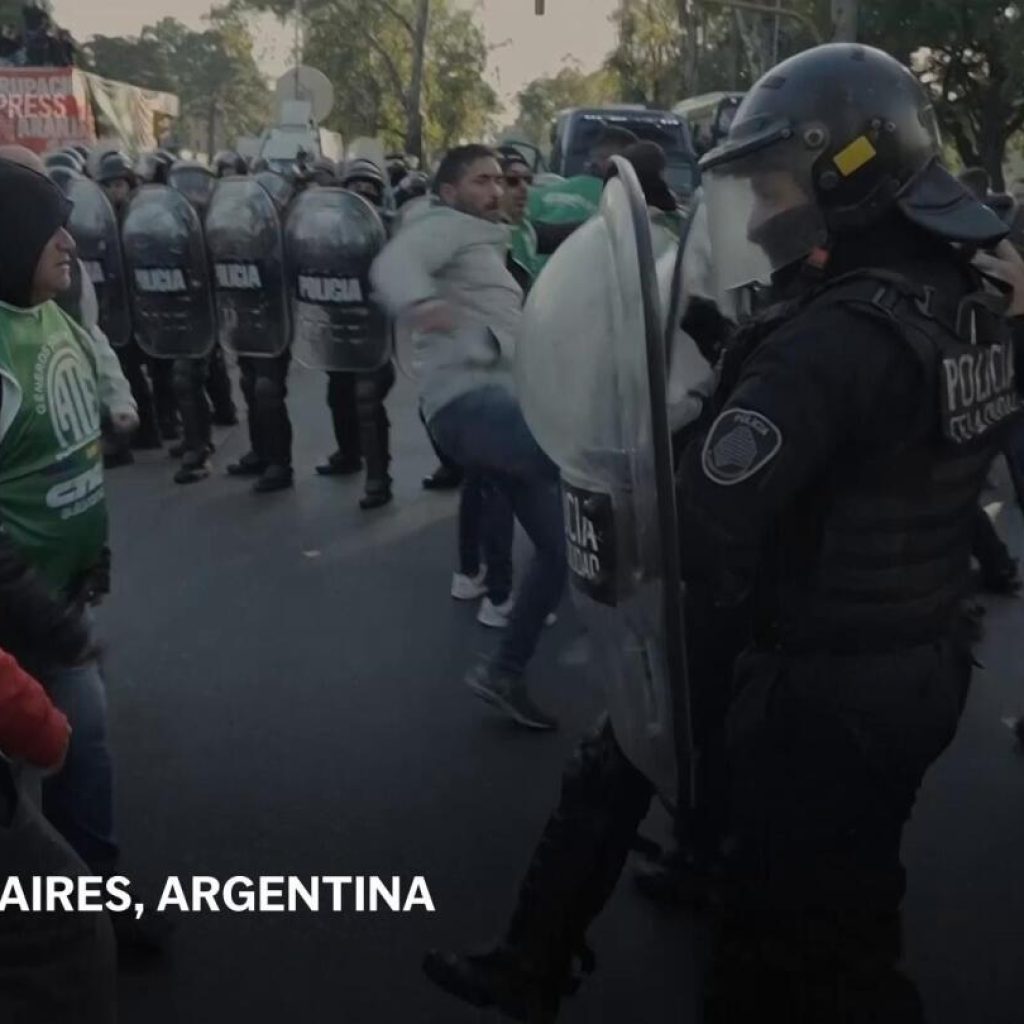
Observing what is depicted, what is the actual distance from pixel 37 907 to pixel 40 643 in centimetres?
45

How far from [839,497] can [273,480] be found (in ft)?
18.6

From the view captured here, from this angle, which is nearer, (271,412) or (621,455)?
(621,455)

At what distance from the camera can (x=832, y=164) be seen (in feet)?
6.77

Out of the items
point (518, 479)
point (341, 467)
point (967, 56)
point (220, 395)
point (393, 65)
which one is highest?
point (393, 65)

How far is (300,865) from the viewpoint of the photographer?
3.48 meters

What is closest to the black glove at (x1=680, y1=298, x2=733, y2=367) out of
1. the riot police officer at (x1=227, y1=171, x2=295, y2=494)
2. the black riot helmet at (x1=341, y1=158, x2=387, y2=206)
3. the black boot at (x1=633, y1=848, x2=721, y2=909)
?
the black boot at (x1=633, y1=848, x2=721, y2=909)

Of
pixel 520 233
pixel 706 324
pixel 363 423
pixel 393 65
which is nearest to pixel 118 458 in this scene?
pixel 363 423

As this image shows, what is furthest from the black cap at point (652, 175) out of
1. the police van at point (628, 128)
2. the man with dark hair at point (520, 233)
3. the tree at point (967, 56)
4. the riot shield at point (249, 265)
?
the tree at point (967, 56)

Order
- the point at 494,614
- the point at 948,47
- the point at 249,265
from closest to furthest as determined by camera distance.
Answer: the point at 494,614 → the point at 249,265 → the point at 948,47

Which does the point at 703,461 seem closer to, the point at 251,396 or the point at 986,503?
the point at 986,503

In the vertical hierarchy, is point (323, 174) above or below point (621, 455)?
above

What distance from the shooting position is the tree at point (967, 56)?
88.2 ft

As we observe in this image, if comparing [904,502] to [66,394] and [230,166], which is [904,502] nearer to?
[66,394]

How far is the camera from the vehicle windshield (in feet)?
58.9
